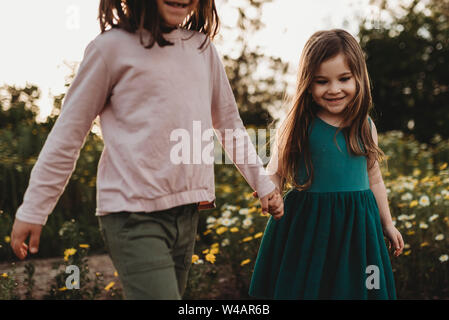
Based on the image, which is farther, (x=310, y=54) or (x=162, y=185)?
(x=310, y=54)

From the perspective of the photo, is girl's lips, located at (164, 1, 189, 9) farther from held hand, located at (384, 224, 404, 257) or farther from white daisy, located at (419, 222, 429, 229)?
white daisy, located at (419, 222, 429, 229)

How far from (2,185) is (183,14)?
3195 millimetres

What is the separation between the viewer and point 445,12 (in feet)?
34.2

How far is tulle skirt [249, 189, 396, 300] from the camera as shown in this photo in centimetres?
210

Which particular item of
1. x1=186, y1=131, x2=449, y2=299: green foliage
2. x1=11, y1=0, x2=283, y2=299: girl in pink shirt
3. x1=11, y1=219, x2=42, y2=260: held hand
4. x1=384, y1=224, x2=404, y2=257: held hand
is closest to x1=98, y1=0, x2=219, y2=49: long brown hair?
x1=11, y1=0, x2=283, y2=299: girl in pink shirt

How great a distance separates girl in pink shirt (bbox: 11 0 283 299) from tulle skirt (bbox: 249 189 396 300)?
0.63 meters

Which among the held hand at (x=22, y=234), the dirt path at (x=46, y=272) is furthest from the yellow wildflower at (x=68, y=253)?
the held hand at (x=22, y=234)

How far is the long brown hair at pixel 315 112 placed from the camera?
2.26 metres

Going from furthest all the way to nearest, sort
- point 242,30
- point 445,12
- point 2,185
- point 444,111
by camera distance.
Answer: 1. point 445,12
2. point 444,111
3. point 242,30
4. point 2,185

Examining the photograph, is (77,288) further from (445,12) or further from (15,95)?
(445,12)

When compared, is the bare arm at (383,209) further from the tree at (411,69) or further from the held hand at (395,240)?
the tree at (411,69)

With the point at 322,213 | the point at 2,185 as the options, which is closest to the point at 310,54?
the point at 322,213

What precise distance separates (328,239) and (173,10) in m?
1.10
